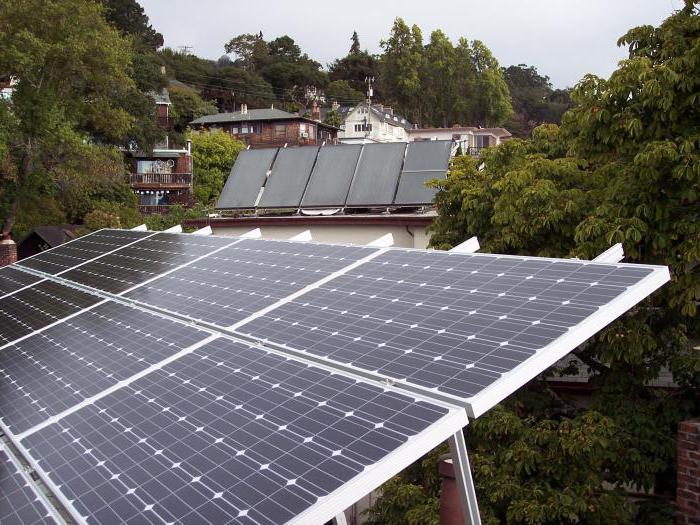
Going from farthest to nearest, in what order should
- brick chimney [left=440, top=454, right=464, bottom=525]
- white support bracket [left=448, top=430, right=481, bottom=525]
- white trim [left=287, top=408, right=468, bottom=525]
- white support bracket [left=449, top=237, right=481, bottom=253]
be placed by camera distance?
1. white support bracket [left=449, top=237, right=481, bottom=253]
2. brick chimney [left=440, top=454, right=464, bottom=525]
3. white support bracket [left=448, top=430, right=481, bottom=525]
4. white trim [left=287, top=408, right=468, bottom=525]

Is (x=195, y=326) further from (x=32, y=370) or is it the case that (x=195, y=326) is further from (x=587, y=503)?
(x=587, y=503)

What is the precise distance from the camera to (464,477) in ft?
15.8

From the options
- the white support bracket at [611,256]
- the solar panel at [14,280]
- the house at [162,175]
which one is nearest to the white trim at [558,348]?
the white support bracket at [611,256]

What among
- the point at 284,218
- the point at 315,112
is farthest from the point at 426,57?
the point at 284,218

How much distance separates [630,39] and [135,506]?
11.4 meters

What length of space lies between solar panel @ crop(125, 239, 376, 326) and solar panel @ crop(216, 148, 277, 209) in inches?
502

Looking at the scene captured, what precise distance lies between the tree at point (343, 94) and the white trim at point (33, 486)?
12134 cm

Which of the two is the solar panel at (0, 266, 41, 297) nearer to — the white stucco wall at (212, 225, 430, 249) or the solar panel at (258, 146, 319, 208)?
the white stucco wall at (212, 225, 430, 249)

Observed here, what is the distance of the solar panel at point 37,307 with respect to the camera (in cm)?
922

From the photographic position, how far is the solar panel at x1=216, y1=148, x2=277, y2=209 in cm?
2331

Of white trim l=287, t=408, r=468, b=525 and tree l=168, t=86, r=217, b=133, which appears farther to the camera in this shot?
tree l=168, t=86, r=217, b=133

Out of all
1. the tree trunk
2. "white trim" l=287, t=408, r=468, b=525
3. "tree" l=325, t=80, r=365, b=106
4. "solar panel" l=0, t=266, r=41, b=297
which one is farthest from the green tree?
"white trim" l=287, t=408, r=468, b=525

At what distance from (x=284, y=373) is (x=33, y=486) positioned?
199cm

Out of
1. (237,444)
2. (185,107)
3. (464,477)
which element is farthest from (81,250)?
(185,107)
